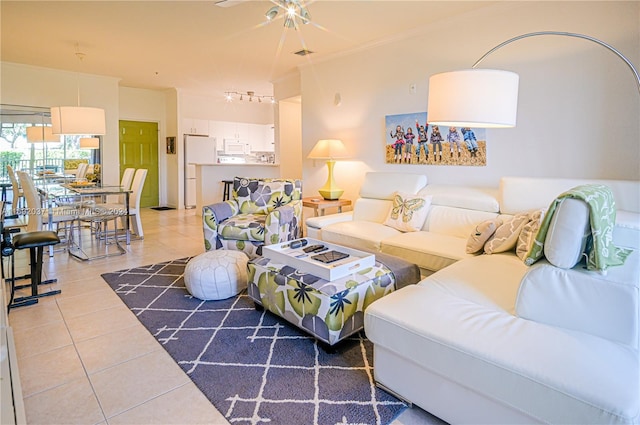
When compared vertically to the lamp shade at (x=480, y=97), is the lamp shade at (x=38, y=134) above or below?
above

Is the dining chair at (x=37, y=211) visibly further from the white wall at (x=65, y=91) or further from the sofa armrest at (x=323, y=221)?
the sofa armrest at (x=323, y=221)

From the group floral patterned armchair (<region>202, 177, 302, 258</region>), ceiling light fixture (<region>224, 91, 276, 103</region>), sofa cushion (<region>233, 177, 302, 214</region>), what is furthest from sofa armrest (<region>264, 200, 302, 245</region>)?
ceiling light fixture (<region>224, 91, 276, 103</region>)

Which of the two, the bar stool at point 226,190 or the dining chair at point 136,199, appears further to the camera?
the bar stool at point 226,190

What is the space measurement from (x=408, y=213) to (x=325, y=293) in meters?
1.73

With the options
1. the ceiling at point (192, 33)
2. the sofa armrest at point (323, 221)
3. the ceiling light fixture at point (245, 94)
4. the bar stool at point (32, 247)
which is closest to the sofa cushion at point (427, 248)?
the sofa armrest at point (323, 221)

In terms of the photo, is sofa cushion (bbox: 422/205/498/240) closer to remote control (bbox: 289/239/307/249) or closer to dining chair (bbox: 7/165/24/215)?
remote control (bbox: 289/239/307/249)

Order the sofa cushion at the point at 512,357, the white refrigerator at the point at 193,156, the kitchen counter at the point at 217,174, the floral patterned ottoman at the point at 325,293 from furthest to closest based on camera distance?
the white refrigerator at the point at 193,156
the kitchen counter at the point at 217,174
the floral patterned ottoman at the point at 325,293
the sofa cushion at the point at 512,357

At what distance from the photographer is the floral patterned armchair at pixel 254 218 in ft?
12.0

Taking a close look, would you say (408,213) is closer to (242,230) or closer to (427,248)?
(427,248)

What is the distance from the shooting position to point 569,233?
4.78ft

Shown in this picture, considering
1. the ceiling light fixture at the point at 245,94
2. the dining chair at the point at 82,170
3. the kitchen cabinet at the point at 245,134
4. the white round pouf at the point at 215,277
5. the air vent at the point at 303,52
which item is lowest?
the white round pouf at the point at 215,277

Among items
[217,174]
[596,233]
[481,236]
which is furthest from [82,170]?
[596,233]

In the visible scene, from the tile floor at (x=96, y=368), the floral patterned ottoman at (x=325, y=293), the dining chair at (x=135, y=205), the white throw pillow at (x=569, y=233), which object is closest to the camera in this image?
the white throw pillow at (x=569, y=233)

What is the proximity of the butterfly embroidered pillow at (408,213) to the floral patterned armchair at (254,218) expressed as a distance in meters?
1.02
